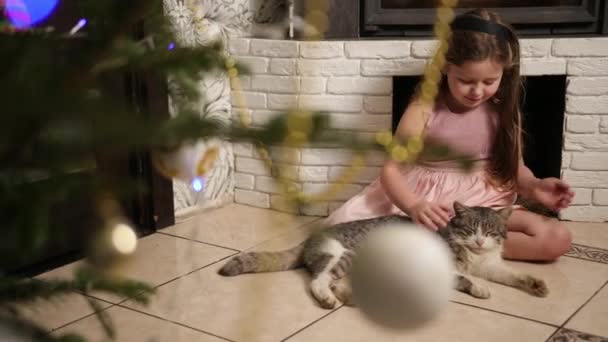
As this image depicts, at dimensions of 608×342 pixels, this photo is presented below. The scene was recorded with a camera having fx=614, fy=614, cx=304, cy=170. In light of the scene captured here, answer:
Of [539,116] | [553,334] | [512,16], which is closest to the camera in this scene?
[553,334]

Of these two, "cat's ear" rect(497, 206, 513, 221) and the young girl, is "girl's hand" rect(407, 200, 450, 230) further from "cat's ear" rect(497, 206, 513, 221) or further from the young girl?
"cat's ear" rect(497, 206, 513, 221)

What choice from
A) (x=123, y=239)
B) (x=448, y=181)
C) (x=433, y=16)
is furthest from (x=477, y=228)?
(x=123, y=239)

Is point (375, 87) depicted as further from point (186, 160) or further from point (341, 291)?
point (186, 160)

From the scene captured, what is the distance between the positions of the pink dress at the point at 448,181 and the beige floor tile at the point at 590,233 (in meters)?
0.21

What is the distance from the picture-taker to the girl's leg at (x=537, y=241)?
56.9 inches

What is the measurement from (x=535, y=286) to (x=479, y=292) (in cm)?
12

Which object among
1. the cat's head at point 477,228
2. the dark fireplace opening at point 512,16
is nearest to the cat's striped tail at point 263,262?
the cat's head at point 477,228

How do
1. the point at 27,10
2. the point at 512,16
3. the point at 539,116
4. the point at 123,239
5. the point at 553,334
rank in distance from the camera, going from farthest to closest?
the point at 539,116 < the point at 512,16 < the point at 553,334 < the point at 27,10 < the point at 123,239

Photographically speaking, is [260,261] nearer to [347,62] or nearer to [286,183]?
[347,62]

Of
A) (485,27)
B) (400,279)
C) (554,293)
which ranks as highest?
(485,27)

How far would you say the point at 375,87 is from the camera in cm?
172

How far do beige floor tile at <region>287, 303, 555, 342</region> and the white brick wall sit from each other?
22.8 inches

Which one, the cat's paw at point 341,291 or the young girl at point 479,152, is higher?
the young girl at point 479,152

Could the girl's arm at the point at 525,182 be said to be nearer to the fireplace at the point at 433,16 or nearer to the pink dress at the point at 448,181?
the pink dress at the point at 448,181
